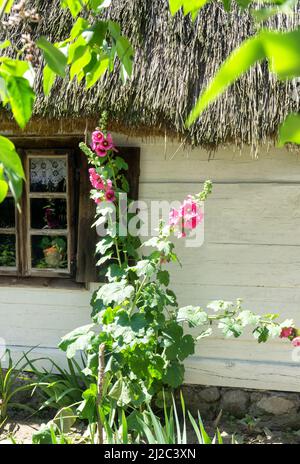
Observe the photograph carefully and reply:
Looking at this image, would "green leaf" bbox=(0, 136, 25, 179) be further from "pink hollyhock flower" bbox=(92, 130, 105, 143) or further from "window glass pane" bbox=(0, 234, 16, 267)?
"window glass pane" bbox=(0, 234, 16, 267)

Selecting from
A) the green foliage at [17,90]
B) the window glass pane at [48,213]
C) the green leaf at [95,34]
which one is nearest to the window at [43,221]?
the window glass pane at [48,213]

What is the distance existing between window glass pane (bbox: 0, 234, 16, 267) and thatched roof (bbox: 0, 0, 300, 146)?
111cm

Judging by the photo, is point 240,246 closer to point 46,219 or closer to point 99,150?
point 99,150

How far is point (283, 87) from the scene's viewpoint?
3043 mm

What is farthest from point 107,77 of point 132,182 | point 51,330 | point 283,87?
point 51,330

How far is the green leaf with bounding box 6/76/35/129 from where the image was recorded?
1.07m

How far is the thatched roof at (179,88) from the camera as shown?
3.03m

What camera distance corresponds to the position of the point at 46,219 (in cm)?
389

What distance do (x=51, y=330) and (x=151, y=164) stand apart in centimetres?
134

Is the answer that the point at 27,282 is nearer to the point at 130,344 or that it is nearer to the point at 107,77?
the point at 130,344

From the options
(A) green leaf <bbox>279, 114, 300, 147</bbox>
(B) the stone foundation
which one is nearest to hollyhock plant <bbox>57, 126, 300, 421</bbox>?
(B) the stone foundation

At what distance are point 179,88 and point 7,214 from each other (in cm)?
165

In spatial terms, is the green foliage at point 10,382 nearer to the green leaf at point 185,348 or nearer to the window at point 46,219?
the window at point 46,219

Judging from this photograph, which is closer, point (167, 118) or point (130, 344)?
point (130, 344)
